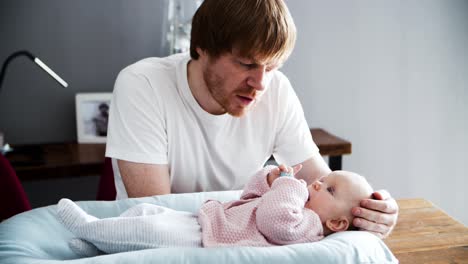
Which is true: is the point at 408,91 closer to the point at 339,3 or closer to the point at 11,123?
the point at 339,3

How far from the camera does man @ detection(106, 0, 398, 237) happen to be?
1320 millimetres

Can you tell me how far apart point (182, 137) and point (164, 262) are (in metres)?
0.68

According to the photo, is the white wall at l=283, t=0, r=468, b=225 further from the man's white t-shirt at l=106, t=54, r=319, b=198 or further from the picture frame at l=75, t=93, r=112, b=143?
the man's white t-shirt at l=106, t=54, r=319, b=198

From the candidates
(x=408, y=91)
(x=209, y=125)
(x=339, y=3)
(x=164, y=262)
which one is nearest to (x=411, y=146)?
(x=408, y=91)

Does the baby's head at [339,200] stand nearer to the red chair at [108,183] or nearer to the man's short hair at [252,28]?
the man's short hair at [252,28]

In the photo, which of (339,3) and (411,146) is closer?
(339,3)

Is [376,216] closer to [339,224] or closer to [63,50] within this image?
[339,224]

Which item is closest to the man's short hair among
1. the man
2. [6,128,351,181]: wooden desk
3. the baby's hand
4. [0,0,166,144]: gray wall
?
the man

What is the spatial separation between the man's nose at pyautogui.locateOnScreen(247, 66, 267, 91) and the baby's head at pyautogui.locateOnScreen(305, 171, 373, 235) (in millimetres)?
334

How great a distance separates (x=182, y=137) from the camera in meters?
1.49

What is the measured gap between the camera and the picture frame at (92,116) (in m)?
2.32

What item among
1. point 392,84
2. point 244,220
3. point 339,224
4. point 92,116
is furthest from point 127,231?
point 392,84

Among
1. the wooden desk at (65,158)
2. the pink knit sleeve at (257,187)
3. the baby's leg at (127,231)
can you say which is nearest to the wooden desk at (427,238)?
the pink knit sleeve at (257,187)

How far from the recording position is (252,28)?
50.6 inches
